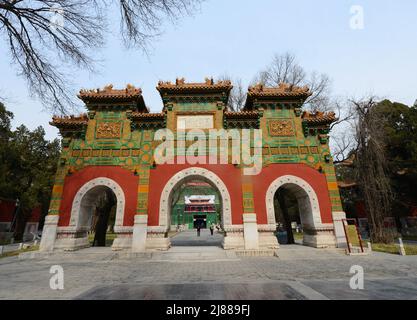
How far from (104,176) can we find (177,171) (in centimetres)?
399

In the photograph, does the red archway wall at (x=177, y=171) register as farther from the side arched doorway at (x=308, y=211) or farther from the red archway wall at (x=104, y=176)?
the side arched doorway at (x=308, y=211)

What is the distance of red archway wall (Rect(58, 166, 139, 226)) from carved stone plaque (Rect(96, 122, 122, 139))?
1.83 meters

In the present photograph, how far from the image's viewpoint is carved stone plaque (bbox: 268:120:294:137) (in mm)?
13062

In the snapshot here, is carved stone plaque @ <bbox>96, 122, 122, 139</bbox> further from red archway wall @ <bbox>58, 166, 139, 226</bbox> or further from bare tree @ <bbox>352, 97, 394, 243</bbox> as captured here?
bare tree @ <bbox>352, 97, 394, 243</bbox>

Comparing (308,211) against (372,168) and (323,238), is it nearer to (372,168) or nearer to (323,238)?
(323,238)

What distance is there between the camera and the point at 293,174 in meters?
12.4

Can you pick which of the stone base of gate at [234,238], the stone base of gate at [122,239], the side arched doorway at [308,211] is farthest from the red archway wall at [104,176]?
the side arched doorway at [308,211]

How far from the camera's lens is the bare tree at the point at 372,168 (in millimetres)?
13461

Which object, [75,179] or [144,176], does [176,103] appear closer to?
[144,176]

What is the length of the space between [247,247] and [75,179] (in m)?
9.78

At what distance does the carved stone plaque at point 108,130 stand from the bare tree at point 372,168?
48.1 feet
